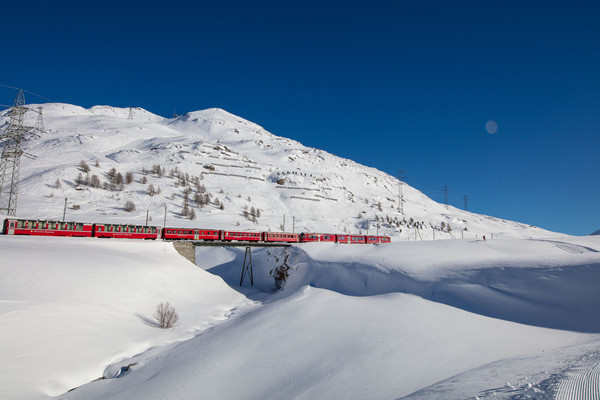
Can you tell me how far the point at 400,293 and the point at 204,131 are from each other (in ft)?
619

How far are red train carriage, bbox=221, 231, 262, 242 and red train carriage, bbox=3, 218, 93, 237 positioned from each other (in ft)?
44.2

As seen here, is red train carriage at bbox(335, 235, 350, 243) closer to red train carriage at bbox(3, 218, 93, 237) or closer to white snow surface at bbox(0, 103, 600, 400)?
white snow surface at bbox(0, 103, 600, 400)

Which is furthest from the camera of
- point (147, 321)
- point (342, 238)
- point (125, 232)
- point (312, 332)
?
point (342, 238)

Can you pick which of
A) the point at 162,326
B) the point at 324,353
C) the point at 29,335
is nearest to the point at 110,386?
the point at 29,335

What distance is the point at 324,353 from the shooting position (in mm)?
12836

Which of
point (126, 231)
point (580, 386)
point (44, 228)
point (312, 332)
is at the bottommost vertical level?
point (312, 332)

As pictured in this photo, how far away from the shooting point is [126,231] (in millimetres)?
30984

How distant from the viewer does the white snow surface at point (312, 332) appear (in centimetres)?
1037

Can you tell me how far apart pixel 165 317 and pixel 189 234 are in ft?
54.6

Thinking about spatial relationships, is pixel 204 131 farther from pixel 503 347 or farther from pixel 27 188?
pixel 503 347

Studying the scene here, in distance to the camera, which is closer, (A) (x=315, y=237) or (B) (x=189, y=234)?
(B) (x=189, y=234)

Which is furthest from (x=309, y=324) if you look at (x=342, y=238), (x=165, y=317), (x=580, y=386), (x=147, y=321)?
(x=342, y=238)

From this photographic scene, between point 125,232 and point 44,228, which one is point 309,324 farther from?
point 44,228

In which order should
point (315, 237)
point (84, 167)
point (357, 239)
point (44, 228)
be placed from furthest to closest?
point (84, 167)
point (357, 239)
point (315, 237)
point (44, 228)
